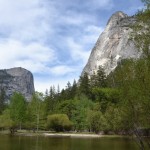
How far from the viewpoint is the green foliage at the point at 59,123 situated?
9888cm

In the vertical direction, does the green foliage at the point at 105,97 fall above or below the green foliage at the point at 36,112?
above

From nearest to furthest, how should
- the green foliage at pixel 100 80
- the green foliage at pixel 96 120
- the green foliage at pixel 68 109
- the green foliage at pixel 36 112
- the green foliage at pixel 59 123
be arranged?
the green foliage at pixel 96 120, the green foliage at pixel 59 123, the green foliage at pixel 36 112, the green foliage at pixel 68 109, the green foliage at pixel 100 80

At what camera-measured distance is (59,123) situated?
324 ft

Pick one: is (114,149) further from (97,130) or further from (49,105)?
(49,105)

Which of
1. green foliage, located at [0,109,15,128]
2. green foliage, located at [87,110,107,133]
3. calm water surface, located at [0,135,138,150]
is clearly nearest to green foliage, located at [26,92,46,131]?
green foliage, located at [0,109,15,128]

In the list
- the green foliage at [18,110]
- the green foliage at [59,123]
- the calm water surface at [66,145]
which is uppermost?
the green foliage at [18,110]

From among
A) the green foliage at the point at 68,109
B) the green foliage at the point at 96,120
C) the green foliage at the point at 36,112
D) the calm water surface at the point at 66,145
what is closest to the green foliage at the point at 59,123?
the green foliage at the point at 36,112

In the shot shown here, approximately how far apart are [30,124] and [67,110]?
46.9 feet

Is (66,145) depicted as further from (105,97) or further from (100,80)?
(100,80)

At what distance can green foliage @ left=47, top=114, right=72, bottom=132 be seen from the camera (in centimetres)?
9888

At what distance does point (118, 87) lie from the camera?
24672 millimetres

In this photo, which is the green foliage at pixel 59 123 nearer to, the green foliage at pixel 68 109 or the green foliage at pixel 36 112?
the green foliage at pixel 36 112

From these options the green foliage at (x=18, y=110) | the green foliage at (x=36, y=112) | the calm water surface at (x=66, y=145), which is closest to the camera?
the calm water surface at (x=66, y=145)

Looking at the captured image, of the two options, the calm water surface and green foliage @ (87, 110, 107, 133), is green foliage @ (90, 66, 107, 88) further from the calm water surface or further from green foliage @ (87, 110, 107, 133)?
the calm water surface
